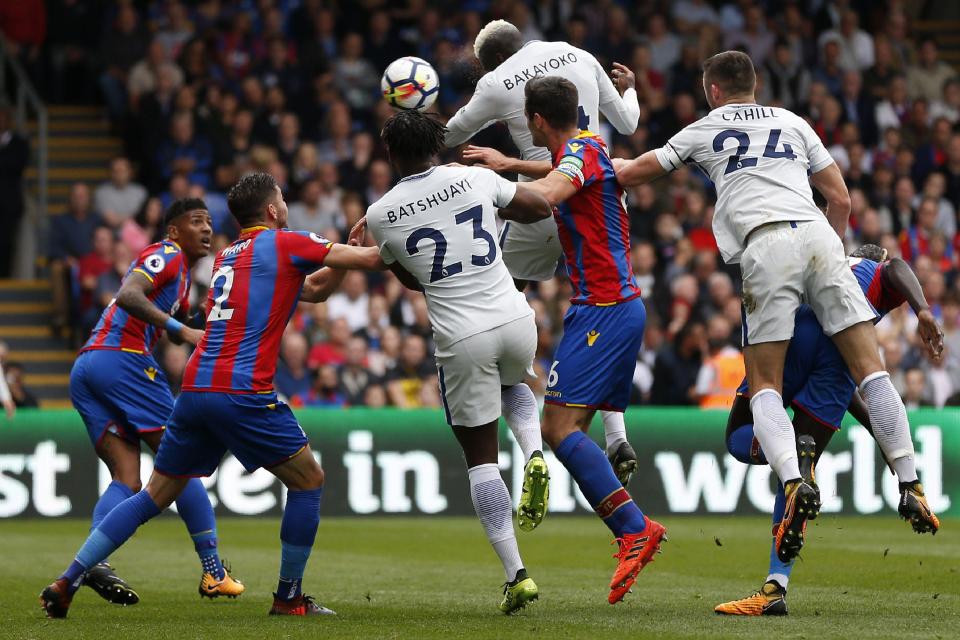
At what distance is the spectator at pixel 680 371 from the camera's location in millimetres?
17875

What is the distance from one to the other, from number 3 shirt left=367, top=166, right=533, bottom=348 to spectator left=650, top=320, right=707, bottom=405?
31.0 feet

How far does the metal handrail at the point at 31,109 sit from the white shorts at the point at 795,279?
14.0 meters

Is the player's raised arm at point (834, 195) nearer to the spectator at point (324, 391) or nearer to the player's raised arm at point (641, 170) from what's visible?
the player's raised arm at point (641, 170)

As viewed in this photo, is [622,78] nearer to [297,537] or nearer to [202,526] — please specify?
[297,537]

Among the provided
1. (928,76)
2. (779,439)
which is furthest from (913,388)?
(779,439)

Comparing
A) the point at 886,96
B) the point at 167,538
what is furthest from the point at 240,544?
the point at 886,96

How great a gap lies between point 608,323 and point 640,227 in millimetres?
11167

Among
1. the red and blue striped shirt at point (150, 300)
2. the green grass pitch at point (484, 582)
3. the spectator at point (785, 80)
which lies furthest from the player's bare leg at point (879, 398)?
the spectator at point (785, 80)

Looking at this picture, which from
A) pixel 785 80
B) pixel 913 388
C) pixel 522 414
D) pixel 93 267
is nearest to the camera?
pixel 522 414

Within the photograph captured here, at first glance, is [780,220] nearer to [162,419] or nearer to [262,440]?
[262,440]

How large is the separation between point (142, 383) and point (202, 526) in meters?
1.05

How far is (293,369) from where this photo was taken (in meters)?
17.4

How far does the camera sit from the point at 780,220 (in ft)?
28.6

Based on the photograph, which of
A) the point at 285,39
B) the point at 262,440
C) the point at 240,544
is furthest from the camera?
the point at 285,39
